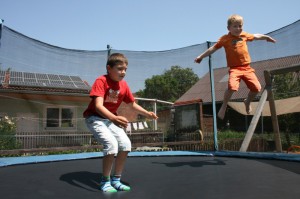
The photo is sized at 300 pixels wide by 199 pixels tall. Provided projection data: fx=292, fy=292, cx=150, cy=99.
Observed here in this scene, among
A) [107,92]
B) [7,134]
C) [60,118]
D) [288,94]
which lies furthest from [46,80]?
[288,94]

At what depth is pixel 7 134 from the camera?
13.7ft

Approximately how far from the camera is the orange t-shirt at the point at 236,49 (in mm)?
2672

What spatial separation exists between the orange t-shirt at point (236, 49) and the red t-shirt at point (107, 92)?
1.24 m

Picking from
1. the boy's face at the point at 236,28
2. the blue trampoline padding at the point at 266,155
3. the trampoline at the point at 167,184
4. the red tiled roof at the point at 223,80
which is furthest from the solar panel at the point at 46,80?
the boy's face at the point at 236,28

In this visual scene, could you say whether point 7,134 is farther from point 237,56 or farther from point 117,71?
point 237,56

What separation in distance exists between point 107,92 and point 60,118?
12.0 feet

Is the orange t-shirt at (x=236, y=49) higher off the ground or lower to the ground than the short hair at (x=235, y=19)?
lower

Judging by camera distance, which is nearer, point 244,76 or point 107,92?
point 107,92

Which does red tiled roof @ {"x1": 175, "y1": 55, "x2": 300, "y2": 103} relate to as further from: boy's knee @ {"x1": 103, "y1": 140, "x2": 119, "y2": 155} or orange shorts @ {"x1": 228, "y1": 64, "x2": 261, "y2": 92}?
boy's knee @ {"x1": 103, "y1": 140, "x2": 119, "y2": 155}

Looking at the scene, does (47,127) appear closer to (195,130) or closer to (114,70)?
(195,130)

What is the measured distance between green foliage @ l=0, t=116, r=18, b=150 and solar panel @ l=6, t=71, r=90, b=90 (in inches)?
23.5

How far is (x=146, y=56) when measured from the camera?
5844 millimetres

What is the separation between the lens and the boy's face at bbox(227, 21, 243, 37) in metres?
2.63

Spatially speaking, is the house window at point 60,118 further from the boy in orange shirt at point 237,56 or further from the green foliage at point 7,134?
the boy in orange shirt at point 237,56
